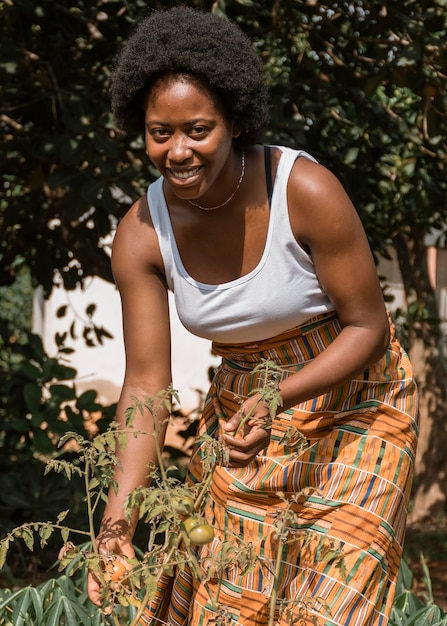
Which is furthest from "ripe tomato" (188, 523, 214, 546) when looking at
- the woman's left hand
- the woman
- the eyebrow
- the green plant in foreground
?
the eyebrow

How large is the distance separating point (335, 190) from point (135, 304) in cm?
51

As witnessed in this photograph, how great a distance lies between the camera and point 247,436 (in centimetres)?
179

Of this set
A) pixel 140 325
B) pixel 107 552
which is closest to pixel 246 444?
pixel 107 552

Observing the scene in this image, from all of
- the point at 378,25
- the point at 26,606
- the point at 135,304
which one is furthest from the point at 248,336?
the point at 378,25

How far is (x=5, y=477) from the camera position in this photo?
5.53m

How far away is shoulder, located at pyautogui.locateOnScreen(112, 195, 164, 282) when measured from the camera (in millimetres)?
2289

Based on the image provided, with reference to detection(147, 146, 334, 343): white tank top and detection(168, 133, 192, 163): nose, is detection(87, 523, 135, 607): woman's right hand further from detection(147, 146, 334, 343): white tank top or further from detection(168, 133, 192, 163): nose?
detection(168, 133, 192, 163): nose

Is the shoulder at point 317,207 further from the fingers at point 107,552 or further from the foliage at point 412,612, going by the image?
the foliage at point 412,612

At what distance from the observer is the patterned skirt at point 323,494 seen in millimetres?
2062

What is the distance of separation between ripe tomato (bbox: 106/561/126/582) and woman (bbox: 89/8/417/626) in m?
0.17

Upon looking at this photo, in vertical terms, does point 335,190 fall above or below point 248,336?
above

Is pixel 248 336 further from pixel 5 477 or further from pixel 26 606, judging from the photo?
pixel 5 477

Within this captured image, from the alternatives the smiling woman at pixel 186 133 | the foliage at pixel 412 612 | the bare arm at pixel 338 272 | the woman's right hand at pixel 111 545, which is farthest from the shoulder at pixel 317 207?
the foliage at pixel 412 612

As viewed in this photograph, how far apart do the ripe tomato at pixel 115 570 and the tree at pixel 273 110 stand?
7.26ft
